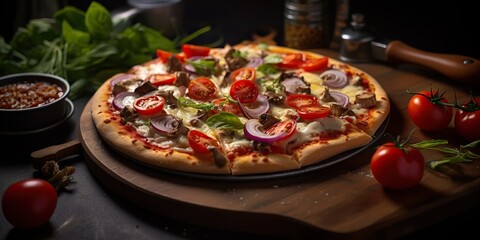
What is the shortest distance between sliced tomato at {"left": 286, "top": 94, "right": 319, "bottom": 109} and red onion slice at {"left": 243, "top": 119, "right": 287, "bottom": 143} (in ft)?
1.16

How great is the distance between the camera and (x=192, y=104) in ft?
11.8

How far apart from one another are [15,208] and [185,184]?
82 cm

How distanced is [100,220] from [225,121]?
0.90 metres

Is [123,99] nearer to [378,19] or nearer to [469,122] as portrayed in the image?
[469,122]

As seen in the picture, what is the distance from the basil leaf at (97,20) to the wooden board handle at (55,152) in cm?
143

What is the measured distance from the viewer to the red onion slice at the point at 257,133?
3156 millimetres

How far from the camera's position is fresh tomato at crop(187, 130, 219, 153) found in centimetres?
312

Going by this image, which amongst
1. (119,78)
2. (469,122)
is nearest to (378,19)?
(469,122)

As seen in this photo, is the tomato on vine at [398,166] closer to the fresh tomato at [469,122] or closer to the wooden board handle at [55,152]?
the fresh tomato at [469,122]

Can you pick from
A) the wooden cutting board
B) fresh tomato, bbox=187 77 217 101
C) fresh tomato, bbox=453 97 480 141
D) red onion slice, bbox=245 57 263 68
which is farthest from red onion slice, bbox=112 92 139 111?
fresh tomato, bbox=453 97 480 141

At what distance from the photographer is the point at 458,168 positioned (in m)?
3.07

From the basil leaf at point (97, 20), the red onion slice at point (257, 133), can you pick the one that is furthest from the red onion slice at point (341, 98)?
the basil leaf at point (97, 20)

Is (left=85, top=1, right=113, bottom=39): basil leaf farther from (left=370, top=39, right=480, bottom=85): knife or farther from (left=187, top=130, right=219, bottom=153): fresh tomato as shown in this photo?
(left=370, top=39, right=480, bottom=85): knife

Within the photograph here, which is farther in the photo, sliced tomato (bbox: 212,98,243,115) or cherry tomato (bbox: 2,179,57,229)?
sliced tomato (bbox: 212,98,243,115)
